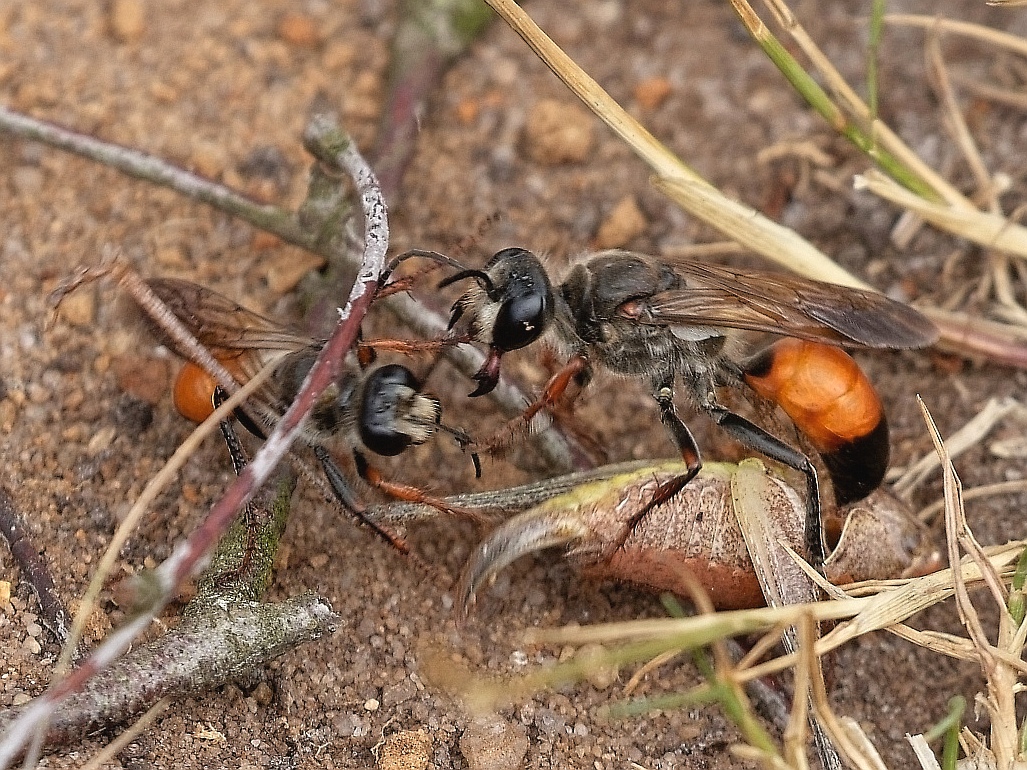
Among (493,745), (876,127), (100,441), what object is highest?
(876,127)

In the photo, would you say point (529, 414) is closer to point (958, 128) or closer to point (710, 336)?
point (710, 336)

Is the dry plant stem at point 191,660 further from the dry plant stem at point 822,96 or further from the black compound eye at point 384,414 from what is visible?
the dry plant stem at point 822,96

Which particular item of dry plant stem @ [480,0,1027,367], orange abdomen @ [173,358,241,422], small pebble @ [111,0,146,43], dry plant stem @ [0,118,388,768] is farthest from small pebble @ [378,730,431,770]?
small pebble @ [111,0,146,43]

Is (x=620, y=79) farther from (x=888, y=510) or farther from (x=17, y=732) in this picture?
(x=17, y=732)

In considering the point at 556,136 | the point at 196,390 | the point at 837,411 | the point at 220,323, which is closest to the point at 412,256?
the point at 220,323

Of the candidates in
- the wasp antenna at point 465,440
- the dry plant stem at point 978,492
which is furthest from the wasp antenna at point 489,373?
the dry plant stem at point 978,492
